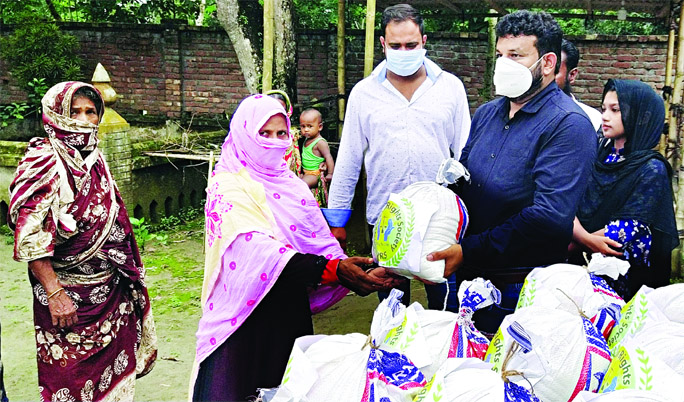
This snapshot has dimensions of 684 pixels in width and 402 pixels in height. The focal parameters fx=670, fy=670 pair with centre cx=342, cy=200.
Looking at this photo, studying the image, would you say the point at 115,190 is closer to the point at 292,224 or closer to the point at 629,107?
the point at 292,224

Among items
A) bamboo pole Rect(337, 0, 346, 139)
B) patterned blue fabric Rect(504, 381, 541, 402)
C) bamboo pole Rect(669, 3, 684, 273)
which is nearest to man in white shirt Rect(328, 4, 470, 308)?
patterned blue fabric Rect(504, 381, 541, 402)

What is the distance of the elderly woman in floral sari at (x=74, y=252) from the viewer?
277cm

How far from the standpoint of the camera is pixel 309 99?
966 centimetres

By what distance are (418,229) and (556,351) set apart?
62cm

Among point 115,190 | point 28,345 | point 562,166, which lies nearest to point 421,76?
point 562,166

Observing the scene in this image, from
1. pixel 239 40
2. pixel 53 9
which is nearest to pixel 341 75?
pixel 239 40

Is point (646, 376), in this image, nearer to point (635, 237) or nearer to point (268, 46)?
point (635, 237)

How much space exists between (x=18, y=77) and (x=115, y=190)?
298 inches

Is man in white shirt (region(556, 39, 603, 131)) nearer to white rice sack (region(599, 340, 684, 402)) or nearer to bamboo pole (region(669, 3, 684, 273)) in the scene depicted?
bamboo pole (region(669, 3, 684, 273))

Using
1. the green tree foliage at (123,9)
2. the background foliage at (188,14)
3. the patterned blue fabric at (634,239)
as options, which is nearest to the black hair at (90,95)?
the patterned blue fabric at (634,239)

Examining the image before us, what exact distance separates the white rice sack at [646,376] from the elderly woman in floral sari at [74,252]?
2.23 metres

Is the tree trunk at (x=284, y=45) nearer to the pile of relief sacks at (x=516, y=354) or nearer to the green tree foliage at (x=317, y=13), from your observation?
the green tree foliage at (x=317, y=13)

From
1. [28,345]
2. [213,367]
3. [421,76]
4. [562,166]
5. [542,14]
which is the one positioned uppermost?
[542,14]

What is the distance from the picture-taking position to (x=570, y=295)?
1.92m
